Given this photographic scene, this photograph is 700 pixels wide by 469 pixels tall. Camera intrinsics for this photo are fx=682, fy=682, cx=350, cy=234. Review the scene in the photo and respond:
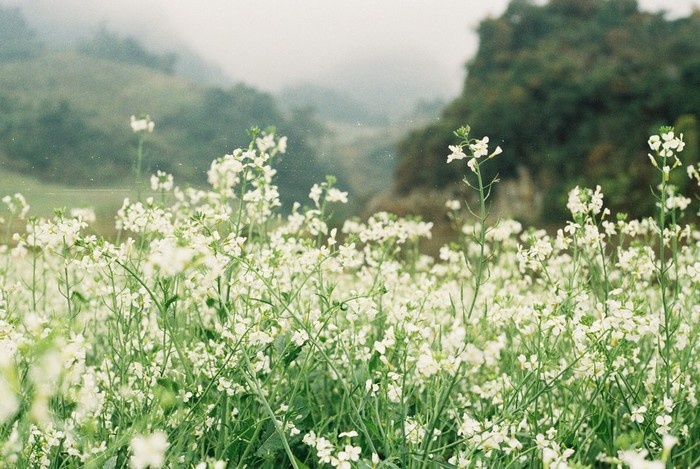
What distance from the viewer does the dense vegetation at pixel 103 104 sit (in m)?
15.8

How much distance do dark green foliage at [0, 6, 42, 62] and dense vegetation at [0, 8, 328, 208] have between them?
0.05m

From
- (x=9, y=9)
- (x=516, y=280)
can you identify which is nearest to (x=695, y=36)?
(x=516, y=280)

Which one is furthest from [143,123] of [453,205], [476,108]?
[476,108]

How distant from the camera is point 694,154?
15945mm

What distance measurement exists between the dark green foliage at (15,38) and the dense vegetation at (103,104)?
0.16ft

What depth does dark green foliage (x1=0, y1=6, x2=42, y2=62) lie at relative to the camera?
29.6 meters

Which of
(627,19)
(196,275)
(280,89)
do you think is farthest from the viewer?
(280,89)

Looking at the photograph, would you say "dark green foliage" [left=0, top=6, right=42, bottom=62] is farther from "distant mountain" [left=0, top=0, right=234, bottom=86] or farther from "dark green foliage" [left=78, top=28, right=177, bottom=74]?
"dark green foliage" [left=78, top=28, right=177, bottom=74]

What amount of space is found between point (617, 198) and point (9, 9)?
119 feet

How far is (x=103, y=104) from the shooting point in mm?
25688

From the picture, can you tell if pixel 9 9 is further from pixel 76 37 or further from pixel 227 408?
pixel 227 408

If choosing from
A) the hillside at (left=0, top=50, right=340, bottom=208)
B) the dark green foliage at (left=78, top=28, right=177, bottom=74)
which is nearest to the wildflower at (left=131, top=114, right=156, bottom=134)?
the hillside at (left=0, top=50, right=340, bottom=208)

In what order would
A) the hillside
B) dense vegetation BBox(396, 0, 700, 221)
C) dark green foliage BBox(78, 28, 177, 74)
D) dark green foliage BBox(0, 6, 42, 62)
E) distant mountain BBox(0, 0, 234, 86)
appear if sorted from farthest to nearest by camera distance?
1. dark green foliage BBox(78, 28, 177, 74)
2. distant mountain BBox(0, 0, 234, 86)
3. dark green foliage BBox(0, 6, 42, 62)
4. dense vegetation BBox(396, 0, 700, 221)
5. the hillside

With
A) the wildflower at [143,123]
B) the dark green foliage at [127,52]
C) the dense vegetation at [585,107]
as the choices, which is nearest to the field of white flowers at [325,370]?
the wildflower at [143,123]
